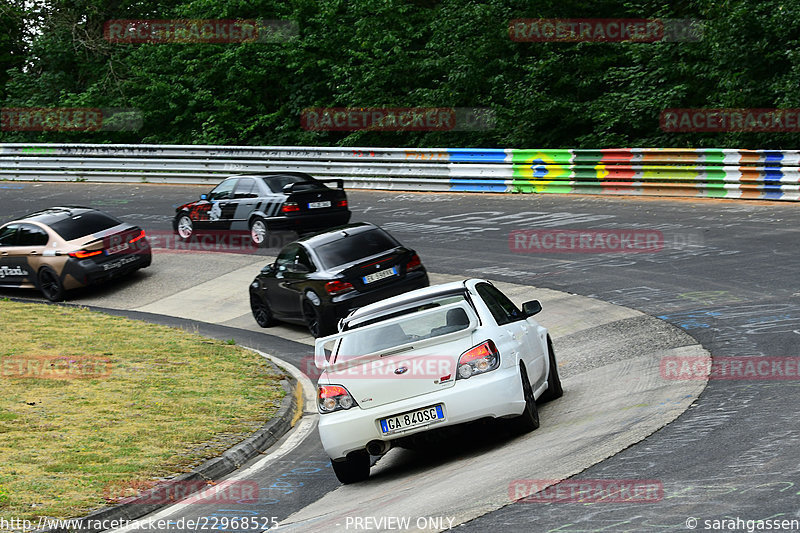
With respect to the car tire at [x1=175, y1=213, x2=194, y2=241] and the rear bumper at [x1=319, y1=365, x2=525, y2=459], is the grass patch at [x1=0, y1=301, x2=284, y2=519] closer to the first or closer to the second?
the rear bumper at [x1=319, y1=365, x2=525, y2=459]

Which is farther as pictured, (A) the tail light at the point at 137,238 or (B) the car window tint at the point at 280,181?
(B) the car window tint at the point at 280,181

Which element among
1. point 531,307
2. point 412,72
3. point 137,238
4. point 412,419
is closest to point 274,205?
point 137,238

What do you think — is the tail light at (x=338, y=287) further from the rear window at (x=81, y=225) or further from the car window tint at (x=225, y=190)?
the car window tint at (x=225, y=190)

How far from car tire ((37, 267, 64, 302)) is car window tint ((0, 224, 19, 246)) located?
109cm

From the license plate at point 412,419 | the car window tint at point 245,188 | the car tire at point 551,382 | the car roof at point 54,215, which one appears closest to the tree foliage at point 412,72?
the car window tint at point 245,188

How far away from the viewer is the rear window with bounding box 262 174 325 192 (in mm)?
22359

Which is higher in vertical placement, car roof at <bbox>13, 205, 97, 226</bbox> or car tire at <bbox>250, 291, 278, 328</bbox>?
car roof at <bbox>13, 205, 97, 226</bbox>

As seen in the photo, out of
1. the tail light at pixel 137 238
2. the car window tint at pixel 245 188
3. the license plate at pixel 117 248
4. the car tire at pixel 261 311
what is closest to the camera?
the car tire at pixel 261 311

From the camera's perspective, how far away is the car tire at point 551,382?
10.4 metres

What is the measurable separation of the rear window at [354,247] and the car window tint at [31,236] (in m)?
7.63

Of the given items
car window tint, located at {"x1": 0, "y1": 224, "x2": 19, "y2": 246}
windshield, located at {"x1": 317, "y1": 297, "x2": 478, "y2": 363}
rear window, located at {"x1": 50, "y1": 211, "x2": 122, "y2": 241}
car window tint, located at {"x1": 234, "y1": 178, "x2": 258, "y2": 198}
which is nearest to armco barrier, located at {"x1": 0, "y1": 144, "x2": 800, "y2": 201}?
car window tint, located at {"x1": 234, "y1": 178, "x2": 258, "y2": 198}

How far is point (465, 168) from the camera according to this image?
27.5 m

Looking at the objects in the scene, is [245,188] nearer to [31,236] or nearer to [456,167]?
[31,236]

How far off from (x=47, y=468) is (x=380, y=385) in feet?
10.9
